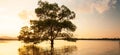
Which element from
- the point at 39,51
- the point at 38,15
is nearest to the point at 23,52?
the point at 39,51

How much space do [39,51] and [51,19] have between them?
791 cm

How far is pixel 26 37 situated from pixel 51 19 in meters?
5.12

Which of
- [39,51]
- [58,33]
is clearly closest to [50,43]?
[58,33]

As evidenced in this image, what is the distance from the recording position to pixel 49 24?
50781 millimetres

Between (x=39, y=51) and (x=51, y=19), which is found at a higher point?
(x=51, y=19)

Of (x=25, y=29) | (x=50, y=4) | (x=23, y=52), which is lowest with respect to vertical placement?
(x=23, y=52)

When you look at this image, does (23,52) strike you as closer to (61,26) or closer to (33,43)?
(33,43)

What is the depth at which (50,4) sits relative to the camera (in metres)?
51.5

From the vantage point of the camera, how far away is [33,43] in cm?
5150

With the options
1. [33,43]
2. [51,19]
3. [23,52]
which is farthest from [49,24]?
[23,52]

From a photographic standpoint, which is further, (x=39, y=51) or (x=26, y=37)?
(x=39, y=51)

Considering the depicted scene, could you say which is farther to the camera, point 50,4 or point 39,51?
point 39,51

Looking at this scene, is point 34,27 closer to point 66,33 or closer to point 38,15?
point 38,15

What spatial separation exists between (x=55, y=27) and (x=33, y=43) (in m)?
4.56
